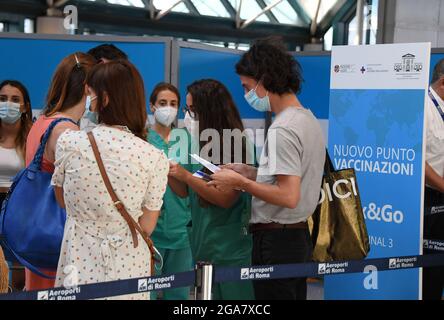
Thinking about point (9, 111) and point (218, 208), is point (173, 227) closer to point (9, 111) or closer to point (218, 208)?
point (218, 208)

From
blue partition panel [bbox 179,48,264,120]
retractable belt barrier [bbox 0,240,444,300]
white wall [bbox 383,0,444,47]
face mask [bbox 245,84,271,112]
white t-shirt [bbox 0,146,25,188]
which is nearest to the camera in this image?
retractable belt barrier [bbox 0,240,444,300]

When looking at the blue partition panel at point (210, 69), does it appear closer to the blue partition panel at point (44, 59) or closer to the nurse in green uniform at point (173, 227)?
the blue partition panel at point (44, 59)

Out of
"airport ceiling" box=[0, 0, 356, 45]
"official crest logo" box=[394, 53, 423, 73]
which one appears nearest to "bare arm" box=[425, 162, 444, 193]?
"official crest logo" box=[394, 53, 423, 73]

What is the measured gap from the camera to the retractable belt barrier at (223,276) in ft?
9.25

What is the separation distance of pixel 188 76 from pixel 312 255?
7.55ft

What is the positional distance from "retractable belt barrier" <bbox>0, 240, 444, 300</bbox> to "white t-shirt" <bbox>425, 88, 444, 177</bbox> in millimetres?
732

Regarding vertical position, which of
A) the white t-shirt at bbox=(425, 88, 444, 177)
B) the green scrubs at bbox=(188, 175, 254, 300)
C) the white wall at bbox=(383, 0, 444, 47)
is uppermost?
the white wall at bbox=(383, 0, 444, 47)

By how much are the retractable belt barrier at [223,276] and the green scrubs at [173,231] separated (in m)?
1.08

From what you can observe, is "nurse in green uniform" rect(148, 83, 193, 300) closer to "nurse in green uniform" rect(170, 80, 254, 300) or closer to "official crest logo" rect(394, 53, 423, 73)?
"nurse in green uniform" rect(170, 80, 254, 300)

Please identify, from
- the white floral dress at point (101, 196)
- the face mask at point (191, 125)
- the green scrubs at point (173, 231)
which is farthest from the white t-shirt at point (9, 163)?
the white floral dress at point (101, 196)

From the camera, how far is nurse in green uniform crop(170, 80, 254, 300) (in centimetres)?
354

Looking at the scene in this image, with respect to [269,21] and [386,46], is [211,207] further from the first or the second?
[269,21]

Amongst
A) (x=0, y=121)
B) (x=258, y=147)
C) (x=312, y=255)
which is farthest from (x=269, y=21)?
(x=312, y=255)

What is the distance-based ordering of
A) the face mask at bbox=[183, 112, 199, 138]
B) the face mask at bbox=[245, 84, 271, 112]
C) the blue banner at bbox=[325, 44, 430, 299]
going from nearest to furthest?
the face mask at bbox=[245, 84, 271, 112], the face mask at bbox=[183, 112, 199, 138], the blue banner at bbox=[325, 44, 430, 299]
